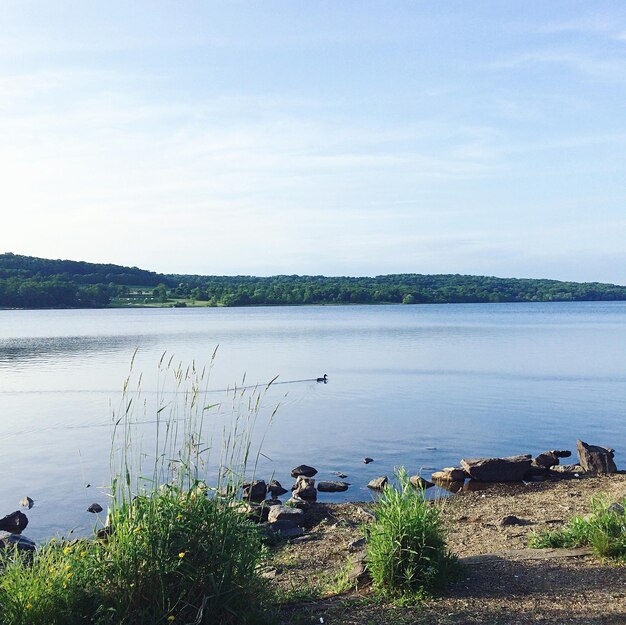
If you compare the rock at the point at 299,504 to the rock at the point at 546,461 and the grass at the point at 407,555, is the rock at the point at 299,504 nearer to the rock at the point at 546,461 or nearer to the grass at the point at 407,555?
the grass at the point at 407,555

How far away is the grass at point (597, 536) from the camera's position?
8211 mm

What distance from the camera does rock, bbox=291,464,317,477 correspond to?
64.1 feet

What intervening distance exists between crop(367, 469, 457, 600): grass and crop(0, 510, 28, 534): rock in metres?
9.94

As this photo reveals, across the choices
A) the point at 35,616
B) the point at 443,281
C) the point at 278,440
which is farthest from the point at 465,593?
the point at 443,281

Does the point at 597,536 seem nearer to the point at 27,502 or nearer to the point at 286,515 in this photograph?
the point at 286,515

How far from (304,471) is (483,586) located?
483 inches

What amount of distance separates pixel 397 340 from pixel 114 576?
64.5 metres

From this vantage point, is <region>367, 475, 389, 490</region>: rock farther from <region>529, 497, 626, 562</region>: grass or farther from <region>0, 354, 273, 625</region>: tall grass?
<region>0, 354, 273, 625</region>: tall grass

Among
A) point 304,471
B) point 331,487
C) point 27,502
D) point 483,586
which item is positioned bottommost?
point 27,502

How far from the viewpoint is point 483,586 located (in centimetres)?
761

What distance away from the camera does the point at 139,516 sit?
6578 mm

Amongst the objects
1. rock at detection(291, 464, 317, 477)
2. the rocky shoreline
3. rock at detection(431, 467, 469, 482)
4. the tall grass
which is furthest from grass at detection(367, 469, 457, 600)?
rock at detection(291, 464, 317, 477)

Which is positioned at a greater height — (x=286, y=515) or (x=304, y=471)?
(x=286, y=515)

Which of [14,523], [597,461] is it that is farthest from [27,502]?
[597,461]
